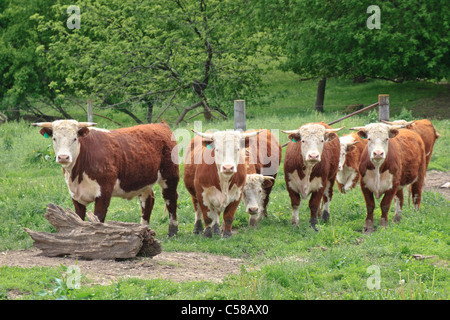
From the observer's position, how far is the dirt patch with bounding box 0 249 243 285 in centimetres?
742

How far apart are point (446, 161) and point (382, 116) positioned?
15.3 ft

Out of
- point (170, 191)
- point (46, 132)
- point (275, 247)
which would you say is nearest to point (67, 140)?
point (46, 132)

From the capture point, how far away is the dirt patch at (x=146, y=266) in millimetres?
7422

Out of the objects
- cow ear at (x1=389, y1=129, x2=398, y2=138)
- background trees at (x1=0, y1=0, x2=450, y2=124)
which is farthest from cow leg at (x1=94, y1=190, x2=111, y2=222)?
background trees at (x1=0, y1=0, x2=450, y2=124)

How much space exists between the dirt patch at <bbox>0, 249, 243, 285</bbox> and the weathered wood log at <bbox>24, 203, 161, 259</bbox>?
0.38ft

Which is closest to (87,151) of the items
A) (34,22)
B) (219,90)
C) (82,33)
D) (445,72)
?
(219,90)

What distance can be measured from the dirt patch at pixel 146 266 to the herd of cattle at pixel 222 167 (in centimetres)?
130

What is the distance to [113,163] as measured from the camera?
938cm

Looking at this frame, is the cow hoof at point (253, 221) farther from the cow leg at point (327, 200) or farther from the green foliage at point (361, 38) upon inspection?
the green foliage at point (361, 38)

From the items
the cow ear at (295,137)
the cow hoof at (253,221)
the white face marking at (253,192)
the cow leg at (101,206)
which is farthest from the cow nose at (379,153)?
the cow leg at (101,206)

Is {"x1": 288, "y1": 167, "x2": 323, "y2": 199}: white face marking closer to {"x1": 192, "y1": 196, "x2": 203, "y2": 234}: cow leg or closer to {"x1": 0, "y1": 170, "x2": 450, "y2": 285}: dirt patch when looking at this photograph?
{"x1": 192, "y1": 196, "x2": 203, "y2": 234}: cow leg

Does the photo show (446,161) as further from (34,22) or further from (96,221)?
(34,22)

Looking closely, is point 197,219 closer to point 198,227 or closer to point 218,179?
point 198,227
